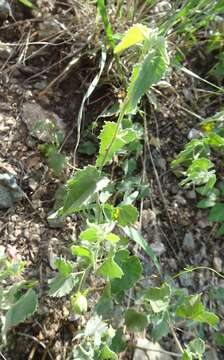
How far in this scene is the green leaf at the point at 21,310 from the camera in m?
1.20

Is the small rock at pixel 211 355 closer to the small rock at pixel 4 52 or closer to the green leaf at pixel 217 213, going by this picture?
the green leaf at pixel 217 213

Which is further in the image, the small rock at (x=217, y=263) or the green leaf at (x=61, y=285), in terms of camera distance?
the small rock at (x=217, y=263)

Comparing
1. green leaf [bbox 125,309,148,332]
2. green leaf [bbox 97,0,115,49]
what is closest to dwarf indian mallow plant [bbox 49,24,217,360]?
green leaf [bbox 125,309,148,332]

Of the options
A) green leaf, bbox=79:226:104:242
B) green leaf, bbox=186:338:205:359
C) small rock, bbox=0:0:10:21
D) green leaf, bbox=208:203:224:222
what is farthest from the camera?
small rock, bbox=0:0:10:21

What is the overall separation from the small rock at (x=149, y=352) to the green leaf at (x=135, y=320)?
92 mm

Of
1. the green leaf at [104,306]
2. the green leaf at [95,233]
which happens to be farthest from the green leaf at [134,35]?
the green leaf at [104,306]

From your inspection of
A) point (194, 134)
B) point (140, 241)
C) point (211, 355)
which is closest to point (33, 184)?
point (140, 241)

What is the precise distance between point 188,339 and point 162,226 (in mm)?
312

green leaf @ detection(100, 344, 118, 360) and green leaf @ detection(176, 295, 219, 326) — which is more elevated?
green leaf @ detection(100, 344, 118, 360)

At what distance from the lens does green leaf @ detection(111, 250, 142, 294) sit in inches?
52.1

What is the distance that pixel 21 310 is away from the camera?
121 cm

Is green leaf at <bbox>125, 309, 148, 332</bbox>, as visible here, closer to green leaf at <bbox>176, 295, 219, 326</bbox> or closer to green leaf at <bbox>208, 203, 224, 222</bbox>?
green leaf at <bbox>176, 295, 219, 326</bbox>

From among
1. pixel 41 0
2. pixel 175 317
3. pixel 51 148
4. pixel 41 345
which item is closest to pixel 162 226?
pixel 175 317

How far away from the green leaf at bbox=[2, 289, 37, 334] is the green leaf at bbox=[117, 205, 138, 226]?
255mm
